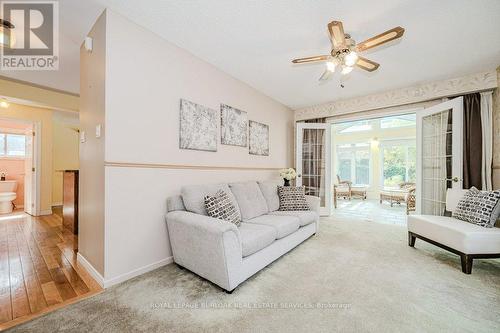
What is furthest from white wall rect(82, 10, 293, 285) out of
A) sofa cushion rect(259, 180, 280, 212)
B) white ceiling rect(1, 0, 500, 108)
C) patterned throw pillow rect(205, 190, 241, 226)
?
sofa cushion rect(259, 180, 280, 212)

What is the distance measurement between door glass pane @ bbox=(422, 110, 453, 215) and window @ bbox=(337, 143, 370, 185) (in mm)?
4887

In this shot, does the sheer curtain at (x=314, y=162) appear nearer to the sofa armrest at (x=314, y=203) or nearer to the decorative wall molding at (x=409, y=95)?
the decorative wall molding at (x=409, y=95)

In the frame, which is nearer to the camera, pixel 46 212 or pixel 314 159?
pixel 46 212

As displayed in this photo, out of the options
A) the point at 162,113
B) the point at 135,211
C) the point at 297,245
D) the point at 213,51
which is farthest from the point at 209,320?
the point at 213,51

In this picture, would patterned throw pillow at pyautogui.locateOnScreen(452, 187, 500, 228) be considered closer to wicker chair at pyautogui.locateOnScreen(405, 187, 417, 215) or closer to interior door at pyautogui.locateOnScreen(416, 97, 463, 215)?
interior door at pyautogui.locateOnScreen(416, 97, 463, 215)

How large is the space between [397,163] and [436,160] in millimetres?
4885

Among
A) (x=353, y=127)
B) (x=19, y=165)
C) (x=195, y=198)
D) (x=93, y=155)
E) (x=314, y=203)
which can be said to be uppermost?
(x=353, y=127)

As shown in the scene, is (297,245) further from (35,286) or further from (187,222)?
(35,286)

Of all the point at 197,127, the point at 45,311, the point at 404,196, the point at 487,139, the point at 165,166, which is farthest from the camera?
the point at 404,196

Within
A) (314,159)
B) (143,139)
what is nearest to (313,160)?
(314,159)

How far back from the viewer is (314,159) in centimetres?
493

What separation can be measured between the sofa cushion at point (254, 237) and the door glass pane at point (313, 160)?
2.93 meters

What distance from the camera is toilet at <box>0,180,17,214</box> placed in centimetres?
452

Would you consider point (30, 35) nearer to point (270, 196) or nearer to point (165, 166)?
point (165, 166)
